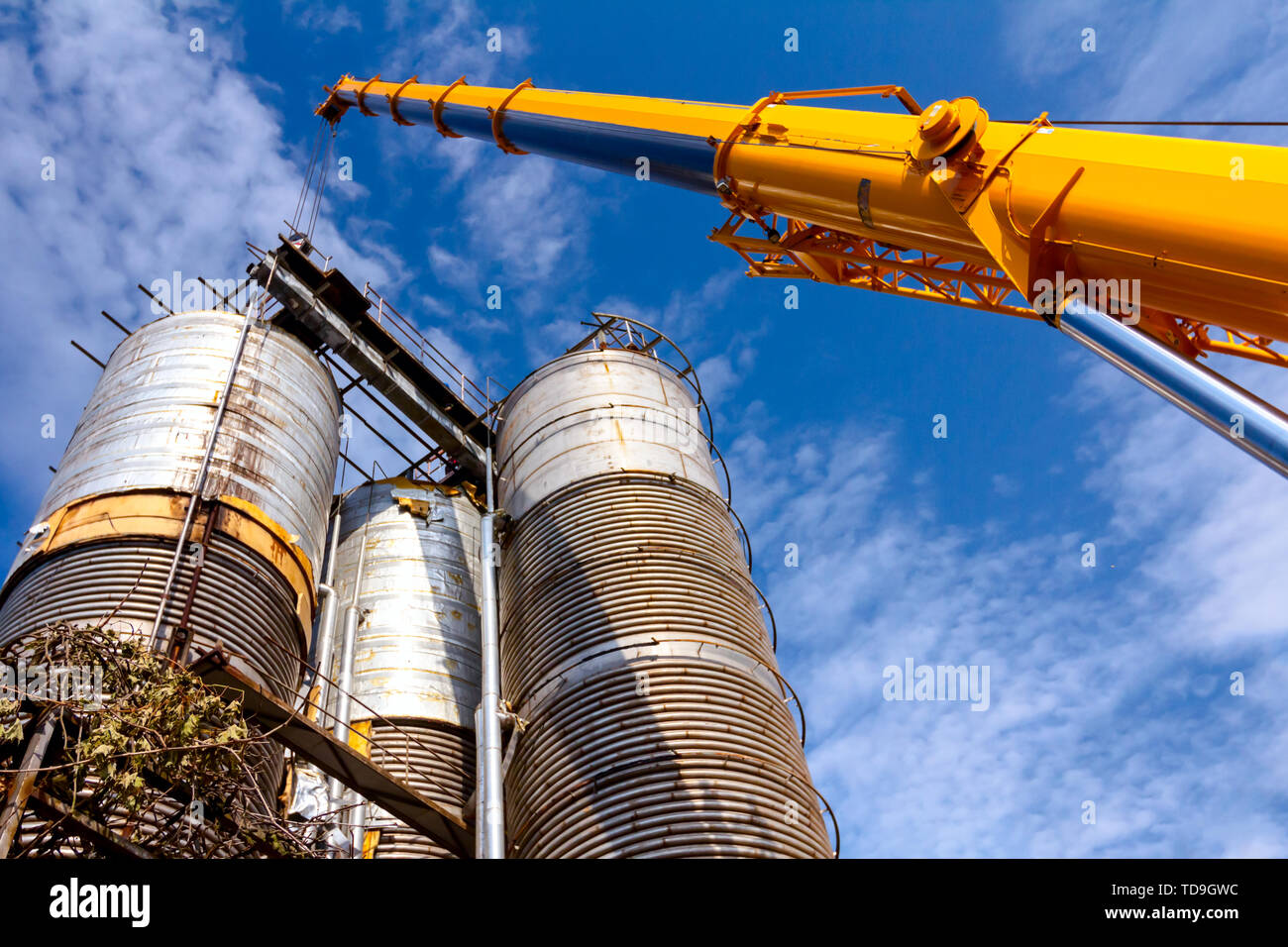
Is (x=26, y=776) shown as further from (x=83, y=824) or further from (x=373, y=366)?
(x=373, y=366)

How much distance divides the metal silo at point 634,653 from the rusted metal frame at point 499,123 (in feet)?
15.6

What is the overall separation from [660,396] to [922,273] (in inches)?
353

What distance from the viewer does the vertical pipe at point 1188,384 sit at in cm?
721

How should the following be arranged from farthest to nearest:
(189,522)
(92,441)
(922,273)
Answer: (92,441)
(189,522)
(922,273)

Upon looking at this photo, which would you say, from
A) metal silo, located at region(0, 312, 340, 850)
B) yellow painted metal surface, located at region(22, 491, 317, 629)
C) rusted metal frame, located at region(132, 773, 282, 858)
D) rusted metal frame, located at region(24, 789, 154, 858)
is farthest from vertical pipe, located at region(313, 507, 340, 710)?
rusted metal frame, located at region(24, 789, 154, 858)

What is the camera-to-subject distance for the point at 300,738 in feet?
50.4

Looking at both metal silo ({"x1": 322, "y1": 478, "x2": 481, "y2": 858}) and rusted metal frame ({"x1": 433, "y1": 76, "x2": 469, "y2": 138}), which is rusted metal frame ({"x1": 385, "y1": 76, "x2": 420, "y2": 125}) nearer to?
rusted metal frame ({"x1": 433, "y1": 76, "x2": 469, "y2": 138})

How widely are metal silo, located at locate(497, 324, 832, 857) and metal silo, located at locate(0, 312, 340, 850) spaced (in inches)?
154

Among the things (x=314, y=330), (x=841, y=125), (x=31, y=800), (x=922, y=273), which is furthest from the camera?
(x=314, y=330)

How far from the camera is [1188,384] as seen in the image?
817 centimetres

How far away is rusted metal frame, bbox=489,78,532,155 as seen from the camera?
2039cm

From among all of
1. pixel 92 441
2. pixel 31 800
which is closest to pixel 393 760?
pixel 92 441

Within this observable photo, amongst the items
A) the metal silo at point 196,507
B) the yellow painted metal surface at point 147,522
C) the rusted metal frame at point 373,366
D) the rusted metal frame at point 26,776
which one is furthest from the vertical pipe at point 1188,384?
the rusted metal frame at point 373,366

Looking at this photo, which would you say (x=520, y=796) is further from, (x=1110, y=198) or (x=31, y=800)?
(x=1110, y=198)
